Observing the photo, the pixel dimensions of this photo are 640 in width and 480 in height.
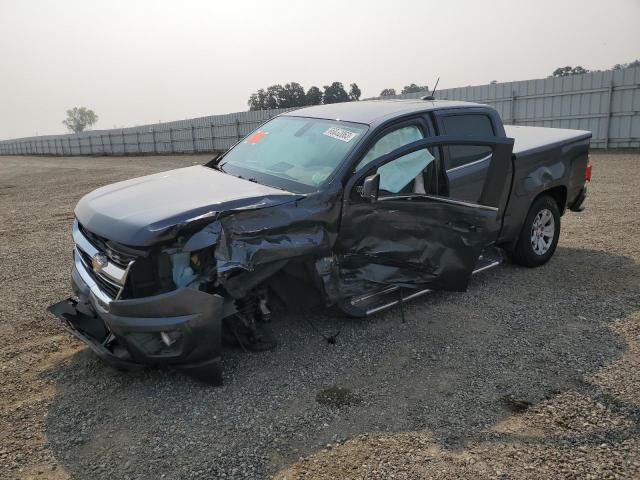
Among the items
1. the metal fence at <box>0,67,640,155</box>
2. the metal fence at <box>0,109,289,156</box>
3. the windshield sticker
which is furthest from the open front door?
the metal fence at <box>0,109,289,156</box>

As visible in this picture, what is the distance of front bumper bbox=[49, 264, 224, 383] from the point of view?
3238 millimetres

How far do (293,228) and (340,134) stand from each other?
116 cm

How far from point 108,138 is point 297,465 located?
152ft

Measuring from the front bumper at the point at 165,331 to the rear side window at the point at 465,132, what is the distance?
263 cm

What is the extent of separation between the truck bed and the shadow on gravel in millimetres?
1681

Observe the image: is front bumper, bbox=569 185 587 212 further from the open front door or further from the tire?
the open front door

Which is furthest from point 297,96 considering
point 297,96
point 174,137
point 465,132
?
point 465,132

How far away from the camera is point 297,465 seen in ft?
9.33

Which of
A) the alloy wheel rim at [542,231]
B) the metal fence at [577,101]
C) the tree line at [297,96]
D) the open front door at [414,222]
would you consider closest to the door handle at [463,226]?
the open front door at [414,222]

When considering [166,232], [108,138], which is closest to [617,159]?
[166,232]

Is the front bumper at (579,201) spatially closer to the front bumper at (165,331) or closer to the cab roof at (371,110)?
the cab roof at (371,110)

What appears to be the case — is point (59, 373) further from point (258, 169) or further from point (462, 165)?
point (462, 165)

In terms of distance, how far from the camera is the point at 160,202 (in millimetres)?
3689

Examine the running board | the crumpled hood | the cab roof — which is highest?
the cab roof
